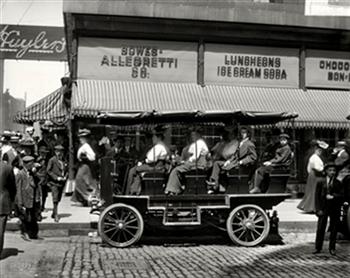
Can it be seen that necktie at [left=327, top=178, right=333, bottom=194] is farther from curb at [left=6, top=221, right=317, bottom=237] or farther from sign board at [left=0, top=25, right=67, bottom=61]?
sign board at [left=0, top=25, right=67, bottom=61]

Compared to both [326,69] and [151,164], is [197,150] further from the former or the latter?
[326,69]

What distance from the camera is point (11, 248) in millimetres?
9109

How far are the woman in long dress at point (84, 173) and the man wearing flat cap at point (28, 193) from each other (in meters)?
3.66

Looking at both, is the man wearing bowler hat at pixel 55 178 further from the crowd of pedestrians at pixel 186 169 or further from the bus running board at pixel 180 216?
the bus running board at pixel 180 216

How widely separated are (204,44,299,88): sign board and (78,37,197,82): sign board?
0.60 meters

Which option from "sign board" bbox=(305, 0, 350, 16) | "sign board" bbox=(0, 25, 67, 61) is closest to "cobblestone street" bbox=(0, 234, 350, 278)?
"sign board" bbox=(305, 0, 350, 16)

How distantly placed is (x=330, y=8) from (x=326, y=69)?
12235 millimetres

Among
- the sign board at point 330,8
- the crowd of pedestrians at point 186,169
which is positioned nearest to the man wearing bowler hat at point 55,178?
the crowd of pedestrians at point 186,169

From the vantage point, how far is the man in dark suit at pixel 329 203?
30.0 feet

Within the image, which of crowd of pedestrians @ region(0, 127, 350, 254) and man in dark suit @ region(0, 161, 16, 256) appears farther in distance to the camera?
crowd of pedestrians @ region(0, 127, 350, 254)

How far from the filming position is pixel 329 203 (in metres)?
9.27

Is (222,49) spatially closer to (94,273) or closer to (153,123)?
(153,123)

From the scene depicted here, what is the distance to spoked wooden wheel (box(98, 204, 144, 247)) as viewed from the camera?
9531mm

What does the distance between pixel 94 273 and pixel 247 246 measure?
10.9 ft
